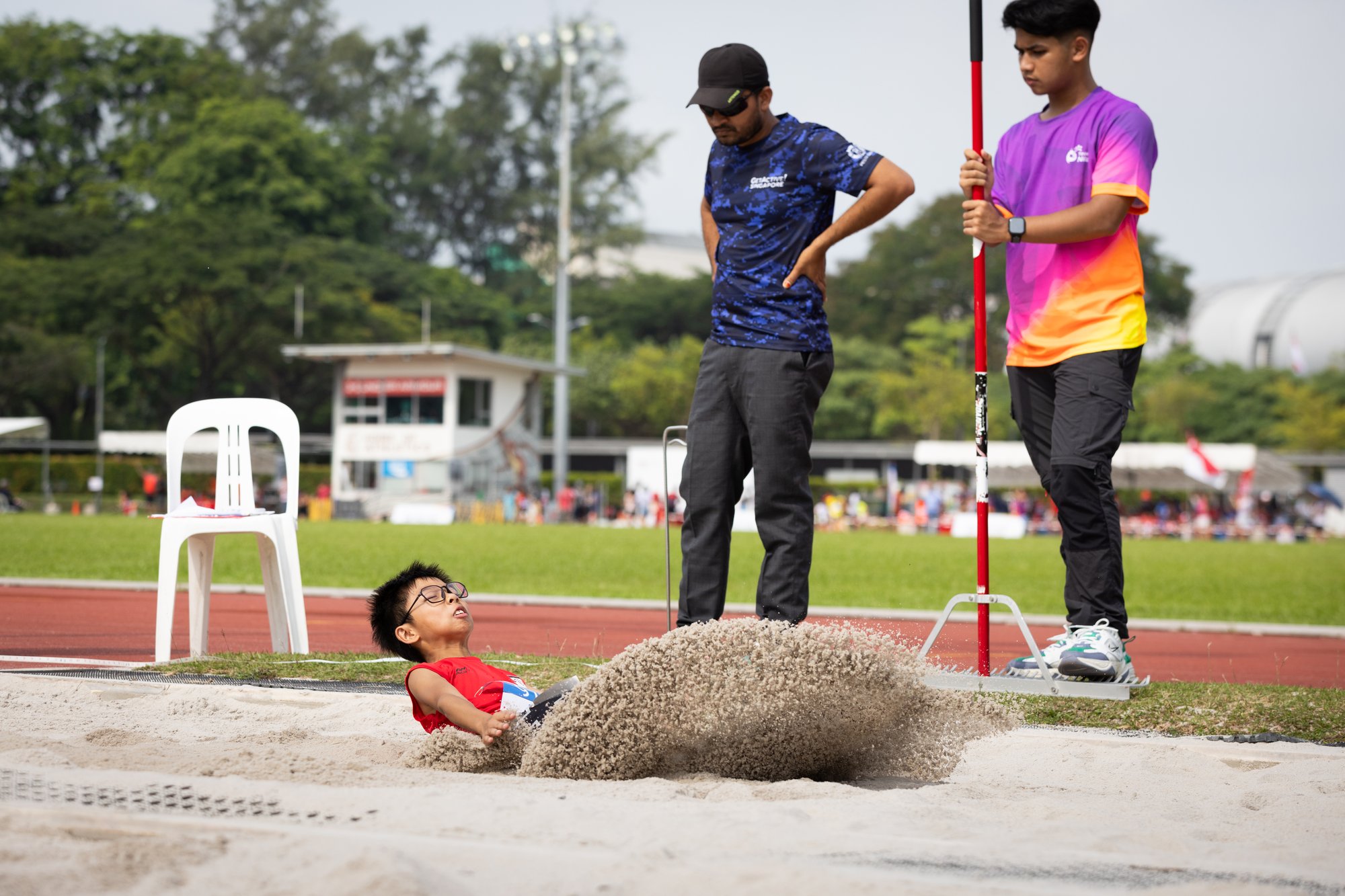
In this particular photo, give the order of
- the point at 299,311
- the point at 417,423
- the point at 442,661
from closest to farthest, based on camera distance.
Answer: the point at 442,661 < the point at 417,423 < the point at 299,311

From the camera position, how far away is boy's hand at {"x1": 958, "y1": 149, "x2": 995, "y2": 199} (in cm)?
482

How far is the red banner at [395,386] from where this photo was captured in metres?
43.6

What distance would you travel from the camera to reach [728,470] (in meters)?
4.34

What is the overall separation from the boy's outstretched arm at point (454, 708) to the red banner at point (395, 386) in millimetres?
40445

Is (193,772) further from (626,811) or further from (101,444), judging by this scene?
(101,444)

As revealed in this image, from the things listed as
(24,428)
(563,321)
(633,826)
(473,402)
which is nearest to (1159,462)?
(563,321)

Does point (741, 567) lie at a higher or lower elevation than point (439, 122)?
lower

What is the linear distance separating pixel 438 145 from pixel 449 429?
30.4 m

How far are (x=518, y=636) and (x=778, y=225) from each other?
3.58m

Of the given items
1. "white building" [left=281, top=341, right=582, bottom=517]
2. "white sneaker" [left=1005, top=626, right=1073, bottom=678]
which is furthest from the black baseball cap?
"white building" [left=281, top=341, right=582, bottom=517]

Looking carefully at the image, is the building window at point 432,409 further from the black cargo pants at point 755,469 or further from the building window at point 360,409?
the black cargo pants at point 755,469

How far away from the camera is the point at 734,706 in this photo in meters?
3.18

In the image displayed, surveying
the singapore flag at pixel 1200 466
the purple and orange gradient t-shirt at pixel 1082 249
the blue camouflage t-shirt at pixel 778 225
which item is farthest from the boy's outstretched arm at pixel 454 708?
the singapore flag at pixel 1200 466

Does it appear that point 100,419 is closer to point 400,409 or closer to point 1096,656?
point 400,409
